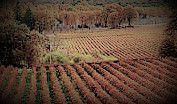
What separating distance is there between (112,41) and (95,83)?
249 centimetres

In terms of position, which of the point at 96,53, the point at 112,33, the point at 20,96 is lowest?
the point at 20,96

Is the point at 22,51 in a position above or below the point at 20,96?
above

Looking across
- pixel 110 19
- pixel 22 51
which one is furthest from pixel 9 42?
pixel 110 19

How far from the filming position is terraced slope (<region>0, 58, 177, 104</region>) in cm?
938

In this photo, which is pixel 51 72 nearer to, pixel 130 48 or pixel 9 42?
pixel 9 42

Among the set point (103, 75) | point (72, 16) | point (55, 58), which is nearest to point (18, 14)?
point (72, 16)

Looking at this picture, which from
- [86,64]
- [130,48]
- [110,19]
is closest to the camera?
[110,19]

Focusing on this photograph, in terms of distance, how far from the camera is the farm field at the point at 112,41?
472 inches

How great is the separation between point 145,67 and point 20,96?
508 centimetres

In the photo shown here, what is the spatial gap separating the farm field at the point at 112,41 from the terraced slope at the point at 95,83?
0.58 m

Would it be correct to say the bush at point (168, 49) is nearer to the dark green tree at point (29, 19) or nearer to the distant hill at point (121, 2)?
the distant hill at point (121, 2)

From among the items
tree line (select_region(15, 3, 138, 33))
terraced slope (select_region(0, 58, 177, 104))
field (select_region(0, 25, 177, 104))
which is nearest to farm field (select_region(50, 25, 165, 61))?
field (select_region(0, 25, 177, 104))

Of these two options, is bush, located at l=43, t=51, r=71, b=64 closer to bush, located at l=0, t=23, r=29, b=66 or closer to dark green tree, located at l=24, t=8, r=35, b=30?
bush, located at l=0, t=23, r=29, b=66

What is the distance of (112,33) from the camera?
12.2 metres
